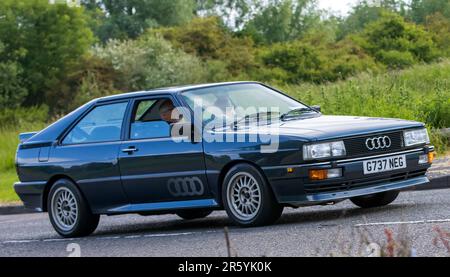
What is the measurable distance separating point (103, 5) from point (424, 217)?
278ft

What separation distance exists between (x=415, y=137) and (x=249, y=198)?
179 cm

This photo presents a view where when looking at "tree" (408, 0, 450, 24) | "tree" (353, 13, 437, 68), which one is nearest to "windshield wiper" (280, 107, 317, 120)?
"tree" (353, 13, 437, 68)

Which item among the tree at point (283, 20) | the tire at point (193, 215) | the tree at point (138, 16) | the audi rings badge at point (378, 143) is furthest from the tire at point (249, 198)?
the tree at point (138, 16)

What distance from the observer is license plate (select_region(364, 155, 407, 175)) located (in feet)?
33.8

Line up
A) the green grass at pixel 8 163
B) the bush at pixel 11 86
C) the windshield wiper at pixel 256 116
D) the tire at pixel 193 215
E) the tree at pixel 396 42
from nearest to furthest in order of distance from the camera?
the windshield wiper at pixel 256 116 < the tire at pixel 193 215 < the green grass at pixel 8 163 < the tree at pixel 396 42 < the bush at pixel 11 86

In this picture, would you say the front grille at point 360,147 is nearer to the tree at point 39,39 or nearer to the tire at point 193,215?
the tire at point 193,215

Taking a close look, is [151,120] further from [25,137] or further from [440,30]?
[440,30]

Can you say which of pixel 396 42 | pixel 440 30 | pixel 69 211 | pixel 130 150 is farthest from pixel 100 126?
pixel 440 30

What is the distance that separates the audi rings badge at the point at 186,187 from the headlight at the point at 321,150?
1.29m

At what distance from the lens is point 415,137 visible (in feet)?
35.5

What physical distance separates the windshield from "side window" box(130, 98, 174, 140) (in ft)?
0.97

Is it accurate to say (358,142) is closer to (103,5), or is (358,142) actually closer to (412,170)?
(412,170)

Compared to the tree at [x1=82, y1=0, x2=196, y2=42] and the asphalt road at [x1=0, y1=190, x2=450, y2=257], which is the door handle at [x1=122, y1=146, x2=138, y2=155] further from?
the tree at [x1=82, y1=0, x2=196, y2=42]

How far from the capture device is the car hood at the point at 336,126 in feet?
33.6
